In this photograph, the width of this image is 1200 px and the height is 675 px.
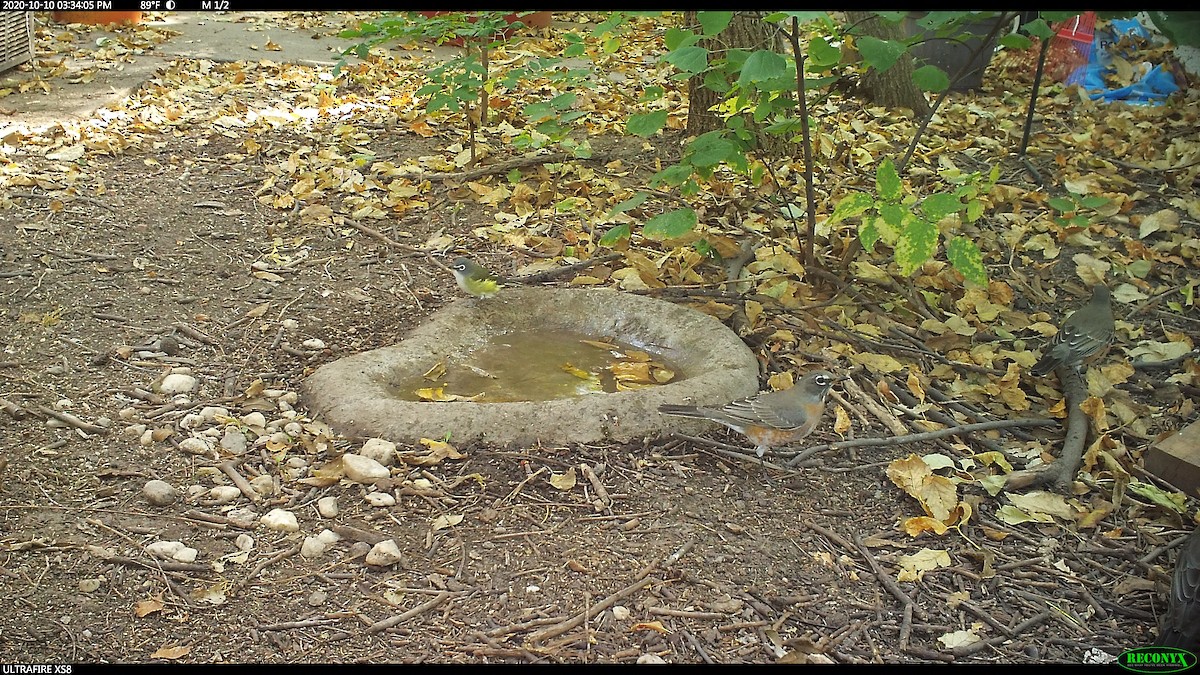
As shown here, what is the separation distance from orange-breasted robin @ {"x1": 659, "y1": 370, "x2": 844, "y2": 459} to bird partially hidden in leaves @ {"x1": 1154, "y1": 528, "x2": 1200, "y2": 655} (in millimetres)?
1245

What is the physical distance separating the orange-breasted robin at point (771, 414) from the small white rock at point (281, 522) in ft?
4.38

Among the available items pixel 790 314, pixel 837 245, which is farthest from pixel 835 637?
pixel 837 245

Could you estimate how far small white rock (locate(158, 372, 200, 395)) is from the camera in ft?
12.8

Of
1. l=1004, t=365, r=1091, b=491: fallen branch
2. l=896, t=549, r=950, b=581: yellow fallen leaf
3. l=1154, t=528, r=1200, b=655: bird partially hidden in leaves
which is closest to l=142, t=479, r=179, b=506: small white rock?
l=896, t=549, r=950, b=581: yellow fallen leaf

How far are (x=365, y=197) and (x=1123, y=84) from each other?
6184 millimetres

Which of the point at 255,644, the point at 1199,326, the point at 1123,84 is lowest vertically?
the point at 255,644

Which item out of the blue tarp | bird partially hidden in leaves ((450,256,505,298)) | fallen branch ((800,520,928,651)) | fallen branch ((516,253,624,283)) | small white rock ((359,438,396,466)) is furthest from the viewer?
the blue tarp

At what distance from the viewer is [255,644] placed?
2.71 m

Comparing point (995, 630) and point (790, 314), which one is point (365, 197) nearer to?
point (790, 314)

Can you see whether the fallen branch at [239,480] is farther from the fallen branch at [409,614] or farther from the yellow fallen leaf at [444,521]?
the fallen branch at [409,614]

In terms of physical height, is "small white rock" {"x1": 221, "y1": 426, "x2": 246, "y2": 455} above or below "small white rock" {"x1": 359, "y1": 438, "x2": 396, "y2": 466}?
below

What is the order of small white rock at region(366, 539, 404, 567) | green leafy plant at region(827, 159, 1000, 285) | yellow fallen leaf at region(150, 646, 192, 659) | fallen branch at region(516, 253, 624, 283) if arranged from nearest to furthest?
yellow fallen leaf at region(150, 646, 192, 659) < small white rock at region(366, 539, 404, 567) < green leafy plant at region(827, 159, 1000, 285) < fallen branch at region(516, 253, 624, 283)

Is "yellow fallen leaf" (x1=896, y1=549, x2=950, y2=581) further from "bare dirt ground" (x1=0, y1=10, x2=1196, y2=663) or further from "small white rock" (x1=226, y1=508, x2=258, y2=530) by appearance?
"small white rock" (x1=226, y1=508, x2=258, y2=530)
